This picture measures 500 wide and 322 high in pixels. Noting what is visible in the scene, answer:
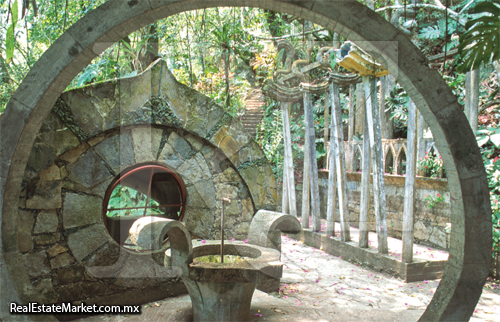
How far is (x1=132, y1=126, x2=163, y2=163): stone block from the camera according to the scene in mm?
3498

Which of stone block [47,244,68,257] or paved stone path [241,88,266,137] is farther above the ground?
paved stone path [241,88,266,137]

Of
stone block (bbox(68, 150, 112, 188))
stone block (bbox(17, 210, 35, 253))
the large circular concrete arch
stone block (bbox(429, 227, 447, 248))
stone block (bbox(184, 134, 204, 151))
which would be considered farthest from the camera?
stone block (bbox(429, 227, 447, 248))

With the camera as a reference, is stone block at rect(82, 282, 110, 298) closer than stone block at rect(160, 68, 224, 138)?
Yes

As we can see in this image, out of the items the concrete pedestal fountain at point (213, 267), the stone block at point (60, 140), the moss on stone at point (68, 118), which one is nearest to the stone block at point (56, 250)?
the concrete pedestal fountain at point (213, 267)

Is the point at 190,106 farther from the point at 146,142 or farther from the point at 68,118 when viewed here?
the point at 68,118

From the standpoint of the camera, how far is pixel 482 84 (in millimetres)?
6500

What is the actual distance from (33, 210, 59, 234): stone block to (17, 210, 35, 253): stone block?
0.16ft

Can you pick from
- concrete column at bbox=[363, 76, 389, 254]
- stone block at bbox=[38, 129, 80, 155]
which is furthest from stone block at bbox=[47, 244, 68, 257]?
concrete column at bbox=[363, 76, 389, 254]

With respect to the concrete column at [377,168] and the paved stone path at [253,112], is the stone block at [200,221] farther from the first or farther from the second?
the paved stone path at [253,112]

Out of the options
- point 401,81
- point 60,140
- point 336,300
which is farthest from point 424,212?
point 60,140

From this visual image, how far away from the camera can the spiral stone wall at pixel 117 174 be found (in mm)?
3010

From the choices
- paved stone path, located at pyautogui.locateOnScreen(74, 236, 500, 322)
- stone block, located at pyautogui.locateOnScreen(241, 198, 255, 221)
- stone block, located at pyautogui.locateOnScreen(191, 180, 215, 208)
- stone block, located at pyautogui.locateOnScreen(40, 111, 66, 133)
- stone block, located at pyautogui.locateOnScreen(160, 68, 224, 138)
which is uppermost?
stone block, located at pyautogui.locateOnScreen(160, 68, 224, 138)

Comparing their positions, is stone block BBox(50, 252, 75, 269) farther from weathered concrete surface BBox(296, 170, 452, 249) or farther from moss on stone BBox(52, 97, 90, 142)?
weathered concrete surface BBox(296, 170, 452, 249)

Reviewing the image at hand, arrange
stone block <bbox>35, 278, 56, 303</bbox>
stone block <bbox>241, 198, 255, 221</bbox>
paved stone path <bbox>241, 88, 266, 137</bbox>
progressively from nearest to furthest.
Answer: stone block <bbox>35, 278, 56, 303</bbox>
stone block <bbox>241, 198, 255, 221</bbox>
paved stone path <bbox>241, 88, 266, 137</bbox>
